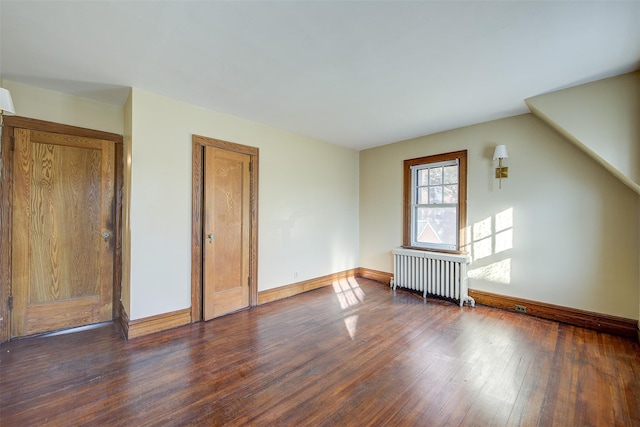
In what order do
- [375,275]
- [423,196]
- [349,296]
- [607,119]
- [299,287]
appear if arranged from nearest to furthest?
[607,119], [349,296], [299,287], [423,196], [375,275]

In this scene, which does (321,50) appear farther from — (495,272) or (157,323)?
(495,272)

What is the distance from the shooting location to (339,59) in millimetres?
2242

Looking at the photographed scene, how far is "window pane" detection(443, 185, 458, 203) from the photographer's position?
4148mm

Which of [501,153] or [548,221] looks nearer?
[548,221]

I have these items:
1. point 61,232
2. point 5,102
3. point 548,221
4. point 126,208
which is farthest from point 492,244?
point 61,232

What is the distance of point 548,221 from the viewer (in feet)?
10.7

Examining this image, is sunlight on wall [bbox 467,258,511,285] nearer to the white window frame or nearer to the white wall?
the white window frame

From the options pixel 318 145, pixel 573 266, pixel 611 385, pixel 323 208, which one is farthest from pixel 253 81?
pixel 573 266

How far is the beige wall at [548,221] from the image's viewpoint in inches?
114

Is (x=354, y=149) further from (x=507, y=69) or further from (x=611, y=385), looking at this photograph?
(x=611, y=385)

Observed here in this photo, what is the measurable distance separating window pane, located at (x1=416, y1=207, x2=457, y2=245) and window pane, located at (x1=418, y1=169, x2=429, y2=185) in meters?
0.45

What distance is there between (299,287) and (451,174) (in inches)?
121

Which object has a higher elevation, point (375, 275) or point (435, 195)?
point (435, 195)

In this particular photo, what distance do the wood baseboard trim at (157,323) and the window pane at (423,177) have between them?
4.01 metres
